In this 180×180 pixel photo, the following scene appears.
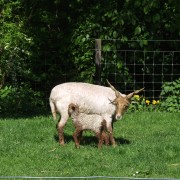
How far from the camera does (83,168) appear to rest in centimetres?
842

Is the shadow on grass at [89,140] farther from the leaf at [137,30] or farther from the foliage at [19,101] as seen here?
the leaf at [137,30]

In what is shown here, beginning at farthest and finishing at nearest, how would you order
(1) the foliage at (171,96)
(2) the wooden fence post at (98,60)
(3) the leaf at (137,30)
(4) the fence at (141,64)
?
1. (4) the fence at (141,64)
2. (3) the leaf at (137,30)
3. (2) the wooden fence post at (98,60)
4. (1) the foliage at (171,96)

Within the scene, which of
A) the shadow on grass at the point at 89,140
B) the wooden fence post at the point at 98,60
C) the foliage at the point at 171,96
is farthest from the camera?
the wooden fence post at the point at 98,60

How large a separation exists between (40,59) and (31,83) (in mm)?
585

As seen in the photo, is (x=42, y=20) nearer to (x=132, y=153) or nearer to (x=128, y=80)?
(x=128, y=80)

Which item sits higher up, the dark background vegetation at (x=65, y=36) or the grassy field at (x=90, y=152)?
the dark background vegetation at (x=65, y=36)

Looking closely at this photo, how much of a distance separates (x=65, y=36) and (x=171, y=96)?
295cm

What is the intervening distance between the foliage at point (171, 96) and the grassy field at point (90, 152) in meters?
1.71

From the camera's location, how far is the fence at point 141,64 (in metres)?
14.5

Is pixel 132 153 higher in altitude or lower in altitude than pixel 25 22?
lower

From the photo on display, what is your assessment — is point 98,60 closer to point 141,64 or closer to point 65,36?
point 141,64

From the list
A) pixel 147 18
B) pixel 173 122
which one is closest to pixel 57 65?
pixel 147 18

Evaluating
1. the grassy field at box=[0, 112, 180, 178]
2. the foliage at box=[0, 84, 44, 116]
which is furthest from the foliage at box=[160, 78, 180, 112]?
the foliage at box=[0, 84, 44, 116]

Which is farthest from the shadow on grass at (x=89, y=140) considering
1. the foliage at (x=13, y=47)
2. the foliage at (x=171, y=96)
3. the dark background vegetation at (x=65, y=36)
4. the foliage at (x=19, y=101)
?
the foliage at (x=171, y=96)
